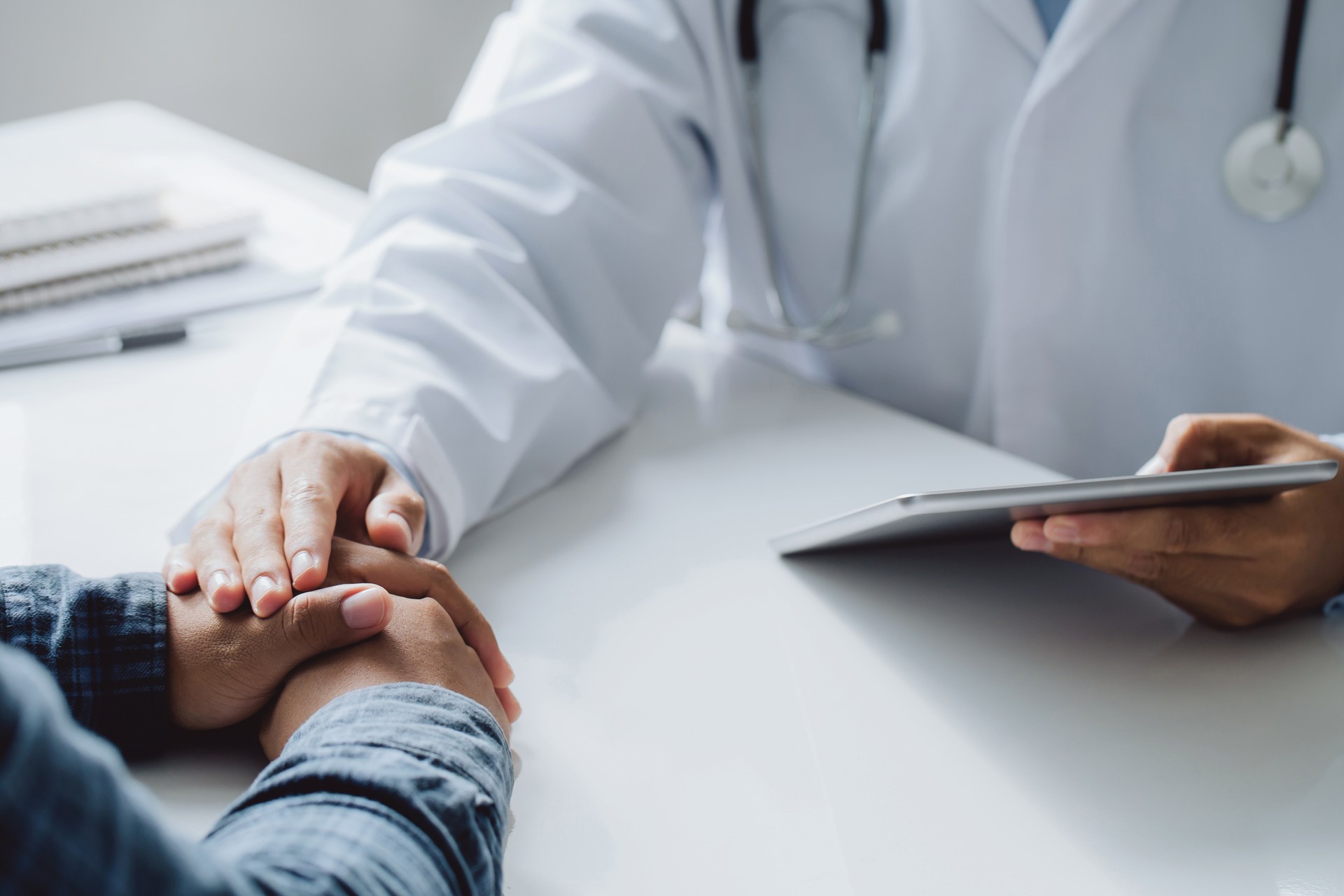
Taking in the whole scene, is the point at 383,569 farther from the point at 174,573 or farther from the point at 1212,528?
the point at 1212,528

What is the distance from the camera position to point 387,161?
2.70 ft

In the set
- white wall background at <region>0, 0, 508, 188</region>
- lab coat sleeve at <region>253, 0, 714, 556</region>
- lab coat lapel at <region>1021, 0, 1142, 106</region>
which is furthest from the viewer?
white wall background at <region>0, 0, 508, 188</region>

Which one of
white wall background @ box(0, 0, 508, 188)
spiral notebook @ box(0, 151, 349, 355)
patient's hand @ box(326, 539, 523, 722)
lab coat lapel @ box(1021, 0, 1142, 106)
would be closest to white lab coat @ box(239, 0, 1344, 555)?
lab coat lapel @ box(1021, 0, 1142, 106)

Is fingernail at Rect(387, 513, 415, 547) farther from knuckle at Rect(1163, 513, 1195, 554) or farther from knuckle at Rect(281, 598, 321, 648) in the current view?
knuckle at Rect(1163, 513, 1195, 554)

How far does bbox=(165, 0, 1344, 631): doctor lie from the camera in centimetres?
67

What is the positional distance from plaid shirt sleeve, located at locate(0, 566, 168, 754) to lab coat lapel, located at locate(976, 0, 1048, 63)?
0.76m

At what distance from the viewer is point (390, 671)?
444 millimetres

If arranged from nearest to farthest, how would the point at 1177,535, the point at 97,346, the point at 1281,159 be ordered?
the point at 1177,535 < the point at 1281,159 < the point at 97,346

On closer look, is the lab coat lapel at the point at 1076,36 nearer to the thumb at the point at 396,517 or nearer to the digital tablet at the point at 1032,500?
the digital tablet at the point at 1032,500

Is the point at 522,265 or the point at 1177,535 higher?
the point at 1177,535

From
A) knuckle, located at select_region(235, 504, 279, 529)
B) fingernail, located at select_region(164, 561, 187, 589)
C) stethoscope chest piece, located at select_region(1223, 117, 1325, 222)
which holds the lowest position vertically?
fingernail, located at select_region(164, 561, 187, 589)

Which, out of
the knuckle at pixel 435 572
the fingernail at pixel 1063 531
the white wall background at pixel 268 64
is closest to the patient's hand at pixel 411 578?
the knuckle at pixel 435 572

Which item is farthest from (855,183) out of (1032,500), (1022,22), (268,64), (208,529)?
(268,64)

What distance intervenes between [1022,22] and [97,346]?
0.85 meters
